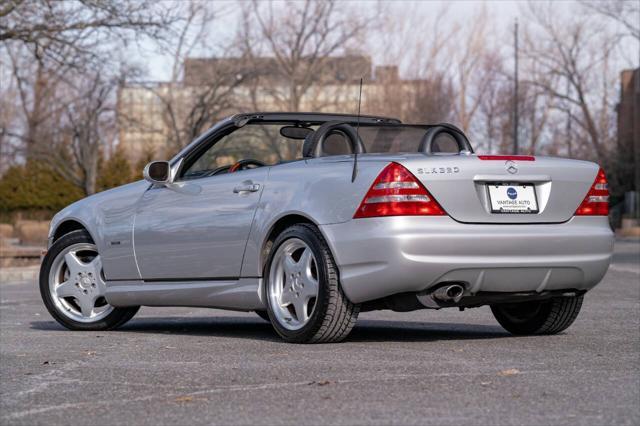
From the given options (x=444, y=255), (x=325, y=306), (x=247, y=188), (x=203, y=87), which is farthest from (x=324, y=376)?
(x=203, y=87)

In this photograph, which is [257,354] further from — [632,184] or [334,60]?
[632,184]

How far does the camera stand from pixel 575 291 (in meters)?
7.74

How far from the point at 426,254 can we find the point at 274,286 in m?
1.21

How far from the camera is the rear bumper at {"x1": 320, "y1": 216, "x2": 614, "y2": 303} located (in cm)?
700

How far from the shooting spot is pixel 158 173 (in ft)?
28.7

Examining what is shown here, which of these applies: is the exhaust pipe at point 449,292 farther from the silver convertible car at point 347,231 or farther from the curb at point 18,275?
the curb at point 18,275

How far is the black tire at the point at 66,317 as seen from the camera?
361 inches

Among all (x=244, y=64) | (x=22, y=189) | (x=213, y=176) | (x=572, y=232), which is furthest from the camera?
(x=22, y=189)

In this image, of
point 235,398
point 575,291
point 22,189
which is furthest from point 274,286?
point 22,189

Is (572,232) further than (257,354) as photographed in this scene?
Yes

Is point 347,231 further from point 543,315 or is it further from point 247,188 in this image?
point 543,315

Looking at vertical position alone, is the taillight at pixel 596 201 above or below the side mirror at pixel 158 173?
below

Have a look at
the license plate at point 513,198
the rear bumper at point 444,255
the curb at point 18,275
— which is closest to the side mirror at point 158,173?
the rear bumper at point 444,255

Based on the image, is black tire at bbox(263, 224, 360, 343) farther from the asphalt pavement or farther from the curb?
the curb
